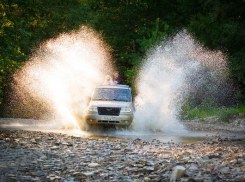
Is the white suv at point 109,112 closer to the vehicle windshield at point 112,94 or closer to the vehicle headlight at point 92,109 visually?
the vehicle headlight at point 92,109

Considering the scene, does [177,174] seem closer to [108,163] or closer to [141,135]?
[108,163]

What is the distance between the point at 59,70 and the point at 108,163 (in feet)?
109

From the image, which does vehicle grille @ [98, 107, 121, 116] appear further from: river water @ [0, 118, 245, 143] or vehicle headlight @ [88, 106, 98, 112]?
river water @ [0, 118, 245, 143]

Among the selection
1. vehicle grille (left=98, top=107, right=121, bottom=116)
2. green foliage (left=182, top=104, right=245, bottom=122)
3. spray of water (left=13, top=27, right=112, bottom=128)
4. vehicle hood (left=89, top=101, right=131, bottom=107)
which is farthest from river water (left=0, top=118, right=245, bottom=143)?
spray of water (left=13, top=27, right=112, bottom=128)

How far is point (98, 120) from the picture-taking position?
20.2 m

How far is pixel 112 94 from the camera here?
21812mm

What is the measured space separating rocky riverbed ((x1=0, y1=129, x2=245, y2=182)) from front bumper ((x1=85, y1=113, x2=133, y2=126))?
20.2ft

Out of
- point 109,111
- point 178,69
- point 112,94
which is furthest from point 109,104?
point 178,69

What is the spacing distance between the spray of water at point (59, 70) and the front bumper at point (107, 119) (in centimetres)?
1557

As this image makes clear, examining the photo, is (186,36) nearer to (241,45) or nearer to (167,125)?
(241,45)

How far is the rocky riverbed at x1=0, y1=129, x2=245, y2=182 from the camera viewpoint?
861 centimetres

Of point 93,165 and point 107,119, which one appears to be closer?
point 93,165

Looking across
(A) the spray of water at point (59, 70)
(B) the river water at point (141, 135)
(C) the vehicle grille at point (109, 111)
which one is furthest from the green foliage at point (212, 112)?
(C) the vehicle grille at point (109, 111)

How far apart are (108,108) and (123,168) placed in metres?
10.5
